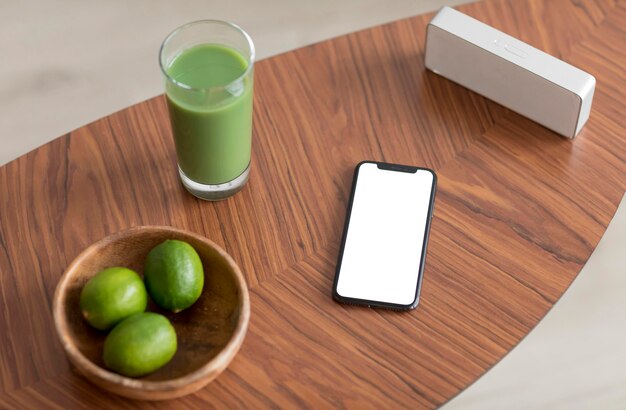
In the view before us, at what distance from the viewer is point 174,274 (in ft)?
3.30

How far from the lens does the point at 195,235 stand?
3.43 ft

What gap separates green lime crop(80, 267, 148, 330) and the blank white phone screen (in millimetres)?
253

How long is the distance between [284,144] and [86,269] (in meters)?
0.33

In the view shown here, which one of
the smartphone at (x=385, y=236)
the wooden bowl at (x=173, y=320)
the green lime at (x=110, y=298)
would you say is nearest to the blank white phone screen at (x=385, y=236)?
the smartphone at (x=385, y=236)

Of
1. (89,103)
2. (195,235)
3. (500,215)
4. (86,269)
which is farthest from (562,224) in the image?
(89,103)

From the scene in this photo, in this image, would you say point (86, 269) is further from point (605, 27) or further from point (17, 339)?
point (605, 27)

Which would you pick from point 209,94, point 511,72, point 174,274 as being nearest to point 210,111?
point 209,94

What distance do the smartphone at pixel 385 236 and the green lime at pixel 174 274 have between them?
0.18m

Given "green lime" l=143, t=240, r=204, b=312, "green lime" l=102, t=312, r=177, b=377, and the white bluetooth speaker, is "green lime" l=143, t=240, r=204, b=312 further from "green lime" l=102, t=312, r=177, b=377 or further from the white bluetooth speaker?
the white bluetooth speaker

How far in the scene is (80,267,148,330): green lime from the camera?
0.98 m

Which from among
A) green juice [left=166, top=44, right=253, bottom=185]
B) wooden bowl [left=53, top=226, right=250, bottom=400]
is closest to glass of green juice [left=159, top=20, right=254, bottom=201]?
green juice [left=166, top=44, right=253, bottom=185]

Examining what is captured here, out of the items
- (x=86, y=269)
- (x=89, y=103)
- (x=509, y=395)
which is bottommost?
(x=509, y=395)

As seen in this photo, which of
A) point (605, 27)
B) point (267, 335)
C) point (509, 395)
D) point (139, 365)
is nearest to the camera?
point (139, 365)

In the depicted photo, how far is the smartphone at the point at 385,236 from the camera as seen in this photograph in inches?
43.4
